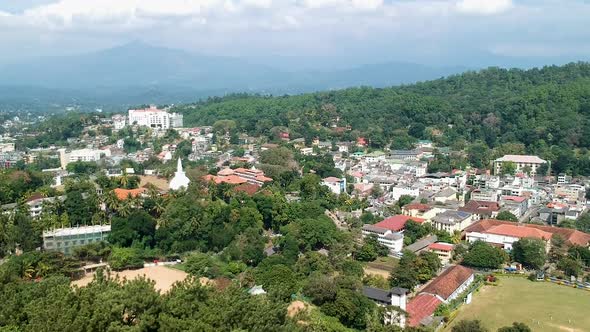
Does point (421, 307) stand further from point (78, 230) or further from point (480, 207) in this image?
point (480, 207)

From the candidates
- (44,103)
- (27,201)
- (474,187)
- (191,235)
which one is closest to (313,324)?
(191,235)

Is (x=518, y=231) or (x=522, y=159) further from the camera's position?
(x=522, y=159)

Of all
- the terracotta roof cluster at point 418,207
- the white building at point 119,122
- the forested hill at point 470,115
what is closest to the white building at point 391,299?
the terracotta roof cluster at point 418,207

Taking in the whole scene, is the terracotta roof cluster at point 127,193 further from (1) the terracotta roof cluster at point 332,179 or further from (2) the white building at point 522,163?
(2) the white building at point 522,163

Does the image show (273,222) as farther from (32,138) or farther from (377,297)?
(32,138)

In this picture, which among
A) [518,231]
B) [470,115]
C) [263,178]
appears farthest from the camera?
[470,115]

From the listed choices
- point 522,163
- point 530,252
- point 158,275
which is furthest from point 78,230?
point 522,163

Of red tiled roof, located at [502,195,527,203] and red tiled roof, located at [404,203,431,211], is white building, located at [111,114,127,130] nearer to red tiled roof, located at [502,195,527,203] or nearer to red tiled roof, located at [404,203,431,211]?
red tiled roof, located at [404,203,431,211]
